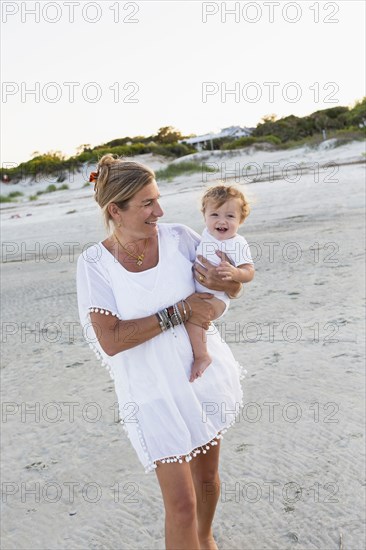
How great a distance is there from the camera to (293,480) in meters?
3.61

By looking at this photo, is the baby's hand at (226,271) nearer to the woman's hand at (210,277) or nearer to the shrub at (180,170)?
the woman's hand at (210,277)

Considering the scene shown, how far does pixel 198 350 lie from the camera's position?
105 inches

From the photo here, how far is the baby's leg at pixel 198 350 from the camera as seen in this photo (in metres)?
2.63

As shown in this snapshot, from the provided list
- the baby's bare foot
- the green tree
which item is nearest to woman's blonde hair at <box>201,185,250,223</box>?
the baby's bare foot

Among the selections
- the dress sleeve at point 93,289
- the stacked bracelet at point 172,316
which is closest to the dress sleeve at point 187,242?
the stacked bracelet at point 172,316

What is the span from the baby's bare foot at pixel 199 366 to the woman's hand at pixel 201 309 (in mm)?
127

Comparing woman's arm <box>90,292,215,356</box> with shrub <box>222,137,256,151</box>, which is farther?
shrub <box>222,137,256,151</box>

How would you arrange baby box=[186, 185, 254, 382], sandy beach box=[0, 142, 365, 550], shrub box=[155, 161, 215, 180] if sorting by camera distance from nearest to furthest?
baby box=[186, 185, 254, 382] < sandy beach box=[0, 142, 365, 550] < shrub box=[155, 161, 215, 180]

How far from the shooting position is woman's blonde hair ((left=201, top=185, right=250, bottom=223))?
2.83m

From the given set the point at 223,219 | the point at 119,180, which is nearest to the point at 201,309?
the point at 223,219

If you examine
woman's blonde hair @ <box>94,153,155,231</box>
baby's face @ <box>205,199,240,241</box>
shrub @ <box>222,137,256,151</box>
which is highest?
shrub @ <box>222,137,256,151</box>

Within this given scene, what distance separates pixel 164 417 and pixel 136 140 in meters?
43.5

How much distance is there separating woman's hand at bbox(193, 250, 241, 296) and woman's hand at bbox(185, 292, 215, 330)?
0.16 ft

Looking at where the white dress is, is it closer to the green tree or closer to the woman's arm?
the woman's arm
